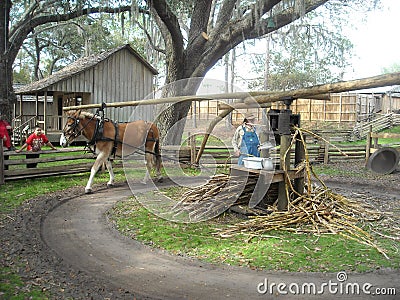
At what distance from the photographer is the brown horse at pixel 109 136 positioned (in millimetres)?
8953

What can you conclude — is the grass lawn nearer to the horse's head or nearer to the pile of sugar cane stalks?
the pile of sugar cane stalks

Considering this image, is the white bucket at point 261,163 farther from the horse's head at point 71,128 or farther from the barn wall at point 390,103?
the barn wall at point 390,103

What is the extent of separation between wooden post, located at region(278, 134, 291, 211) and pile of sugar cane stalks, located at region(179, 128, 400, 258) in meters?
0.10

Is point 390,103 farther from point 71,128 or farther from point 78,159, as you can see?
point 71,128

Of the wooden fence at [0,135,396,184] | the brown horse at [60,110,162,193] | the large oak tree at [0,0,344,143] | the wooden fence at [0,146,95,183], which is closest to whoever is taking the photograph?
the brown horse at [60,110,162,193]

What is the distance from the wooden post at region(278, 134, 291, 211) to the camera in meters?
6.37

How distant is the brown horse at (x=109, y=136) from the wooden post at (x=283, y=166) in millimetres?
3432

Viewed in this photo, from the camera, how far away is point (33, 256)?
15.5 feet

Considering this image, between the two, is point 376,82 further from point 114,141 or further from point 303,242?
point 114,141

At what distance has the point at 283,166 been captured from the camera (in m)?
6.49

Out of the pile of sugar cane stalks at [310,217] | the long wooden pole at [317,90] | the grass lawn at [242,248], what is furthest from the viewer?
the pile of sugar cane stalks at [310,217]

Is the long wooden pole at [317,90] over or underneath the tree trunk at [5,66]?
underneath

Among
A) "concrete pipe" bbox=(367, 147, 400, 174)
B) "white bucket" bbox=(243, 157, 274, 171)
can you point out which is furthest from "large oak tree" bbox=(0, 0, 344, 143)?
"white bucket" bbox=(243, 157, 274, 171)

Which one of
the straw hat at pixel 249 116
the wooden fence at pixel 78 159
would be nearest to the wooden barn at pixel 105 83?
the wooden fence at pixel 78 159
